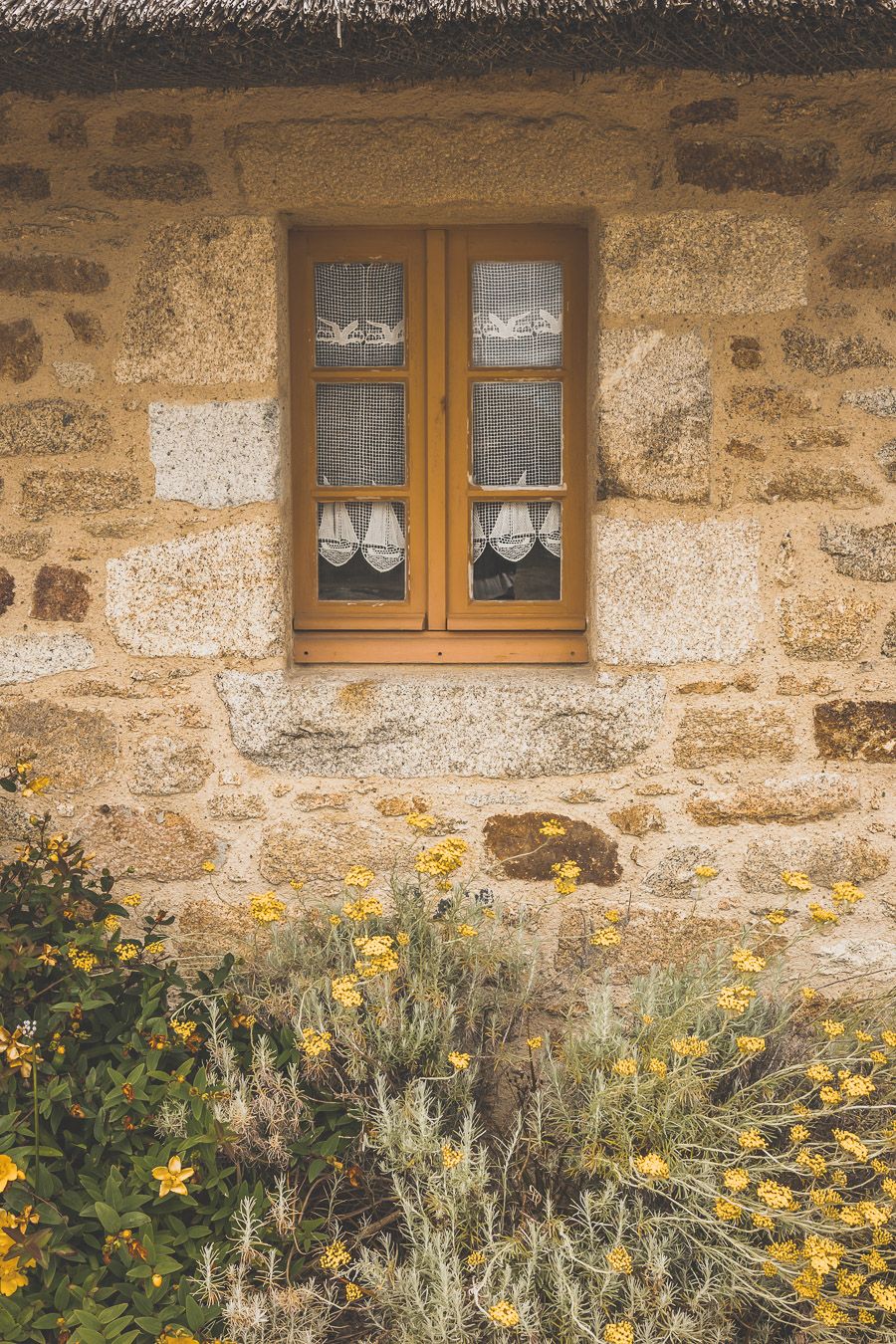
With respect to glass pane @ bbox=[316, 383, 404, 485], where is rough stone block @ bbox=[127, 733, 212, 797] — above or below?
→ below

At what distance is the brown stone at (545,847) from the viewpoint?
2.71 meters

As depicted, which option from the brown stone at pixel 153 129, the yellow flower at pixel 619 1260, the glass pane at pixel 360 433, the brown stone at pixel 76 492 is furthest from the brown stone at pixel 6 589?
the yellow flower at pixel 619 1260

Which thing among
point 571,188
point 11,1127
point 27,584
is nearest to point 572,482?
point 571,188

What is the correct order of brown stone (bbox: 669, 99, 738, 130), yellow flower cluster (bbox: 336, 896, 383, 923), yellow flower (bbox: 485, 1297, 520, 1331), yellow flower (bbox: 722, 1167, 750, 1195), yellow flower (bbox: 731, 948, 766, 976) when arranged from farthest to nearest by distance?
brown stone (bbox: 669, 99, 738, 130) → yellow flower cluster (bbox: 336, 896, 383, 923) → yellow flower (bbox: 731, 948, 766, 976) → yellow flower (bbox: 722, 1167, 750, 1195) → yellow flower (bbox: 485, 1297, 520, 1331)

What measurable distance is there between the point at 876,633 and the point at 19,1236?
7.30 feet

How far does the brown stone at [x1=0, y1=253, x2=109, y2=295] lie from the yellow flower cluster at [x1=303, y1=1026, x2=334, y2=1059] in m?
1.82

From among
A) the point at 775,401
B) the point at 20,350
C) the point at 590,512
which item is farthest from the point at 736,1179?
the point at 20,350

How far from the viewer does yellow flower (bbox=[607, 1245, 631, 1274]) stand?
1.83 meters

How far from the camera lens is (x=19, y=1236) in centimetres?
186

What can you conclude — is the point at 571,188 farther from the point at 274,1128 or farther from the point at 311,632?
the point at 274,1128

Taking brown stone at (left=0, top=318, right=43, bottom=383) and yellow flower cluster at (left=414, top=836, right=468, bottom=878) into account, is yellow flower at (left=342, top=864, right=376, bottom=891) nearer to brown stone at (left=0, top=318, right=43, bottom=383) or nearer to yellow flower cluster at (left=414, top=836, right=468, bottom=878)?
yellow flower cluster at (left=414, top=836, right=468, bottom=878)

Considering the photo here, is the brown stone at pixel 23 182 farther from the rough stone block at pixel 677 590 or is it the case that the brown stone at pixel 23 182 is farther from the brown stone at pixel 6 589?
the rough stone block at pixel 677 590

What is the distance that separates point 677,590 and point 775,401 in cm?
51

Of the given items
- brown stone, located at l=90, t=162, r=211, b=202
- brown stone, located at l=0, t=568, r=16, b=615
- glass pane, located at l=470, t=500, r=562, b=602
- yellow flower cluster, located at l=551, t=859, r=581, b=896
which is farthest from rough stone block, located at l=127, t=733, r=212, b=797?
brown stone, located at l=90, t=162, r=211, b=202
